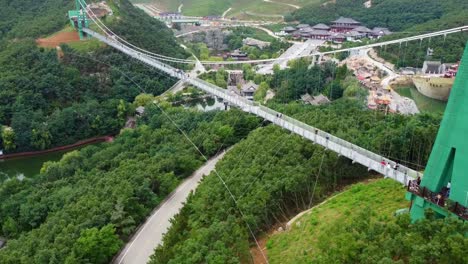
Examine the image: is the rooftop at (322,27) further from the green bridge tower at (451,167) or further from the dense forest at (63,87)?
the green bridge tower at (451,167)

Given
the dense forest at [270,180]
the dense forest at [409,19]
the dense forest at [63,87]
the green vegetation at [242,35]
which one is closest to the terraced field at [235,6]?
→ the dense forest at [409,19]

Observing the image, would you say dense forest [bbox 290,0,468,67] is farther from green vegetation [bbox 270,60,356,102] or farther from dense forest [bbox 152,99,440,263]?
dense forest [bbox 152,99,440,263]

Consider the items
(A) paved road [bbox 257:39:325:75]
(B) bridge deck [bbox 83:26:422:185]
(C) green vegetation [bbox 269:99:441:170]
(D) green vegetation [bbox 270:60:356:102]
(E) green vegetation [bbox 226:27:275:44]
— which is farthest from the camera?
(E) green vegetation [bbox 226:27:275:44]

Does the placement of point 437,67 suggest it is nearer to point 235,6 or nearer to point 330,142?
point 330,142

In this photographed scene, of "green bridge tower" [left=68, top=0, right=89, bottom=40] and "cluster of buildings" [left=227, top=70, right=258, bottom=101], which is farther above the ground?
"green bridge tower" [left=68, top=0, right=89, bottom=40]

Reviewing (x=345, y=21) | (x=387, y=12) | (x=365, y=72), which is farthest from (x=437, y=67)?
(x=387, y=12)

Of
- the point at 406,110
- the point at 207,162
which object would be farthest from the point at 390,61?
the point at 207,162

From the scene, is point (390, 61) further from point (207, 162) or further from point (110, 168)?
point (110, 168)

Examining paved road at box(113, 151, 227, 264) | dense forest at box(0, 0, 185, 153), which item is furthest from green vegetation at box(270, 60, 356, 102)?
paved road at box(113, 151, 227, 264)
